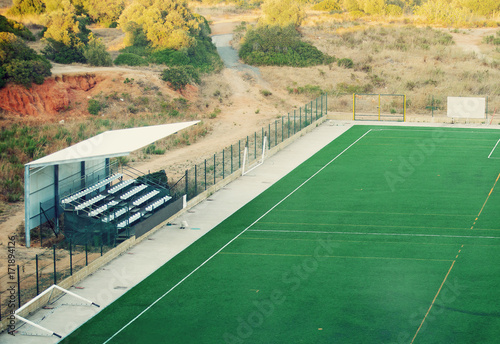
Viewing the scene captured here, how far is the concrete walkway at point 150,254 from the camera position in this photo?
21.0m

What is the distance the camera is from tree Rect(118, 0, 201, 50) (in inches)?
2933

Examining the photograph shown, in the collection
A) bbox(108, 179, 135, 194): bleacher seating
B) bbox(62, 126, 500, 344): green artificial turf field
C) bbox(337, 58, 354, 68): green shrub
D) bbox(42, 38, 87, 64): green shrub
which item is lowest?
bbox(62, 126, 500, 344): green artificial turf field

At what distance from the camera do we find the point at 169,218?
30859 mm

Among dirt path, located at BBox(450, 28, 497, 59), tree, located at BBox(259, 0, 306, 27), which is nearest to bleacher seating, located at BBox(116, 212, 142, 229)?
dirt path, located at BBox(450, 28, 497, 59)

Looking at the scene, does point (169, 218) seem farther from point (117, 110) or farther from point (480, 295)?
point (117, 110)

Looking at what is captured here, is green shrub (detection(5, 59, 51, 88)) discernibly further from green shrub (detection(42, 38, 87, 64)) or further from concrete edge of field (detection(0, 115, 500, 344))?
concrete edge of field (detection(0, 115, 500, 344))

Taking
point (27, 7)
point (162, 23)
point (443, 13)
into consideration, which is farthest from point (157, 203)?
point (443, 13)

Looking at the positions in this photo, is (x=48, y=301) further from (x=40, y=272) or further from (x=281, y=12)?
(x=281, y=12)

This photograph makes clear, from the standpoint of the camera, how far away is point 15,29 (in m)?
69.8

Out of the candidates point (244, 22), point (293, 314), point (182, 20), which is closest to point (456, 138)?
point (293, 314)

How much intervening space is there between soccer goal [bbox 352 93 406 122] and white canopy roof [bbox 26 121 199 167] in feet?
82.7

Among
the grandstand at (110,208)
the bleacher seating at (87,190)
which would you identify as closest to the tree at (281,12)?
the grandstand at (110,208)

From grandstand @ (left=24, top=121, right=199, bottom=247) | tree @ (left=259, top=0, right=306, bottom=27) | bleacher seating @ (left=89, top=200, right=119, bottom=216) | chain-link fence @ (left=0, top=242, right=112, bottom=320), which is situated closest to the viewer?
chain-link fence @ (left=0, top=242, right=112, bottom=320)

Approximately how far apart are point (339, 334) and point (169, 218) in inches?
492
